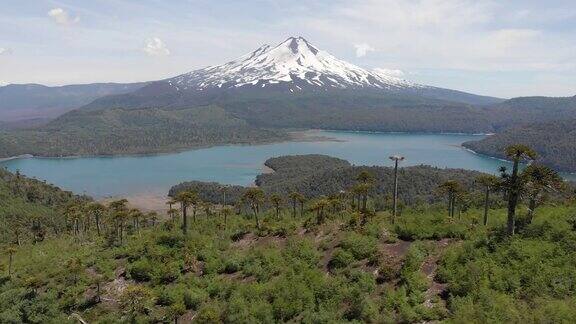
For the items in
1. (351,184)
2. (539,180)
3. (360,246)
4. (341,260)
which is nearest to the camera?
(539,180)

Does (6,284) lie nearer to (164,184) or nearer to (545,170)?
(545,170)

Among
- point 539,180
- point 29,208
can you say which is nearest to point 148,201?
point 29,208

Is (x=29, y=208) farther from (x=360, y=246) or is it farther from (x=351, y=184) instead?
(x=360, y=246)

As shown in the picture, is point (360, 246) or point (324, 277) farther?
point (360, 246)

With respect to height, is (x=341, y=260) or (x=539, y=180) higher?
(x=539, y=180)

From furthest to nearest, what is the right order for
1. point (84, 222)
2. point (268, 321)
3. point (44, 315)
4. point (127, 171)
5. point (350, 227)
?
point (127, 171), point (84, 222), point (350, 227), point (44, 315), point (268, 321)

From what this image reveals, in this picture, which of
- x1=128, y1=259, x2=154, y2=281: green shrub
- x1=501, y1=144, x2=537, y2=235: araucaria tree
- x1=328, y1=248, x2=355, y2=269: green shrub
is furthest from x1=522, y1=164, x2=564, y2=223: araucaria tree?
x1=128, y1=259, x2=154, y2=281: green shrub

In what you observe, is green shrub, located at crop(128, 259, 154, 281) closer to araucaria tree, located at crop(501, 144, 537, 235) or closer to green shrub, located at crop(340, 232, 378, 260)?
green shrub, located at crop(340, 232, 378, 260)

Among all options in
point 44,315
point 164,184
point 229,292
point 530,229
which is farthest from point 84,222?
point 164,184
